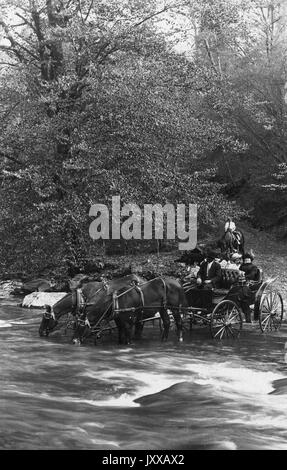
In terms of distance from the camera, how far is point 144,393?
31.6 ft

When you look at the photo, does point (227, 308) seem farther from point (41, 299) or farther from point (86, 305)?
point (41, 299)

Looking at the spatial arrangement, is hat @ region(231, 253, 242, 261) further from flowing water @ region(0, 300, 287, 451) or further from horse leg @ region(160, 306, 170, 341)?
horse leg @ region(160, 306, 170, 341)

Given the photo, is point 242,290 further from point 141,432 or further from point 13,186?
point 13,186

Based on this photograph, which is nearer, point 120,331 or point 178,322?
point 120,331

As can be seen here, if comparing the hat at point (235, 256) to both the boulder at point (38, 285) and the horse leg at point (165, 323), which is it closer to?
the horse leg at point (165, 323)

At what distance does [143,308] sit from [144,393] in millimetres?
4542

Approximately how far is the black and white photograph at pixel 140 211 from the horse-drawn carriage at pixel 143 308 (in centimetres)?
4

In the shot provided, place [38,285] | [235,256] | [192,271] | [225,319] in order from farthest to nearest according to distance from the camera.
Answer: [38,285], [192,271], [235,256], [225,319]

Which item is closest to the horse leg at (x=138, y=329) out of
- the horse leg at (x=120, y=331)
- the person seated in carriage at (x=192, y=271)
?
the horse leg at (x=120, y=331)

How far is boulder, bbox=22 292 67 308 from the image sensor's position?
1938 cm

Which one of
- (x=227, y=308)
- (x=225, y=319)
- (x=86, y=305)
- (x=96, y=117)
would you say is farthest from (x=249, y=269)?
(x=96, y=117)

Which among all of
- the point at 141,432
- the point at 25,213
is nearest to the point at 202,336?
the point at 141,432

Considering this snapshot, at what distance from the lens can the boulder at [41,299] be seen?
19375 millimetres

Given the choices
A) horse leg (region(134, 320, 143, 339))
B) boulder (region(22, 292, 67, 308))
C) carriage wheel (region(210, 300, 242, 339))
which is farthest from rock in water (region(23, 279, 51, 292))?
carriage wheel (region(210, 300, 242, 339))
